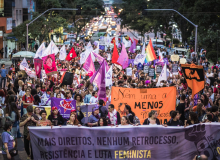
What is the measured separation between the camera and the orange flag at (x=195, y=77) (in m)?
12.0

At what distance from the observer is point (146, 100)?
11.1 meters

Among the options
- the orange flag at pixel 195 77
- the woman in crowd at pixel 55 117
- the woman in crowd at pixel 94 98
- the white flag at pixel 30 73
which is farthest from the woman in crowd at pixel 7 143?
the white flag at pixel 30 73

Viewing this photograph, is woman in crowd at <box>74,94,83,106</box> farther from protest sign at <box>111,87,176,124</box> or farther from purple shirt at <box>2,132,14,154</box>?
purple shirt at <box>2,132,14,154</box>

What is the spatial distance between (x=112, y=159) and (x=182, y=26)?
4692 cm

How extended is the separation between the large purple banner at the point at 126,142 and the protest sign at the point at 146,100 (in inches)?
102

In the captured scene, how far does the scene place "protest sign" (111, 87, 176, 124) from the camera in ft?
36.1

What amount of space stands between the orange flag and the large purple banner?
12.4 ft

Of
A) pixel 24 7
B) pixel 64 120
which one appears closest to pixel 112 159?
pixel 64 120

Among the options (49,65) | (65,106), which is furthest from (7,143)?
(49,65)

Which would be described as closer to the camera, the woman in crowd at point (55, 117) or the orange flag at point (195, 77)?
the woman in crowd at point (55, 117)

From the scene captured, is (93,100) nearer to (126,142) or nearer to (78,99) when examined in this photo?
(78,99)

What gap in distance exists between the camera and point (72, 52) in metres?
24.9

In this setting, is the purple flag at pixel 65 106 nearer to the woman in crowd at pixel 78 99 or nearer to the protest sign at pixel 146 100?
the woman in crowd at pixel 78 99

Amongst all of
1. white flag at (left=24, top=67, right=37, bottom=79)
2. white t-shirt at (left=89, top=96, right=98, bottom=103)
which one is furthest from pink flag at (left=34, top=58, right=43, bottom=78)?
white t-shirt at (left=89, top=96, right=98, bottom=103)
